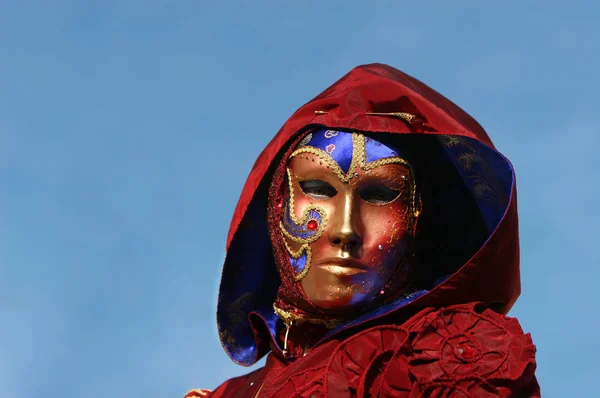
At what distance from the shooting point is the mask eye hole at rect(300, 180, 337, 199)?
8961 millimetres

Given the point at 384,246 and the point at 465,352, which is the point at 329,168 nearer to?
the point at 384,246

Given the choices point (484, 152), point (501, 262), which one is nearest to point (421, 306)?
point (501, 262)

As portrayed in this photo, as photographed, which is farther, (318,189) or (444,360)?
(318,189)

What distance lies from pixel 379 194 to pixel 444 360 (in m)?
1.27

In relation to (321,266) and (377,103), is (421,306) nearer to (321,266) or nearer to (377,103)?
(321,266)

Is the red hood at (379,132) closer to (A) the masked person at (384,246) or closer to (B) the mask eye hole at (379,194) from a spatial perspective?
(A) the masked person at (384,246)

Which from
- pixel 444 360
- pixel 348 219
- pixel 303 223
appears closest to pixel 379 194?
pixel 348 219

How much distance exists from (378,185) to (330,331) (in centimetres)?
95

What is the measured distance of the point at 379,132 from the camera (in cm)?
898

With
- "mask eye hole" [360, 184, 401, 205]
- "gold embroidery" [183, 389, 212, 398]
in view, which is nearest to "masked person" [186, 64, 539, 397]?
"mask eye hole" [360, 184, 401, 205]

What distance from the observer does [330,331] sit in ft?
29.4

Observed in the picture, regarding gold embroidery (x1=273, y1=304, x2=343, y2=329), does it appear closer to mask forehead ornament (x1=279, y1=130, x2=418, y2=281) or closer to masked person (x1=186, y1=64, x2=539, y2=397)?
masked person (x1=186, y1=64, x2=539, y2=397)

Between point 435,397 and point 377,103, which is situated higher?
point 377,103

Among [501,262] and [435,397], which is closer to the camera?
[435,397]
